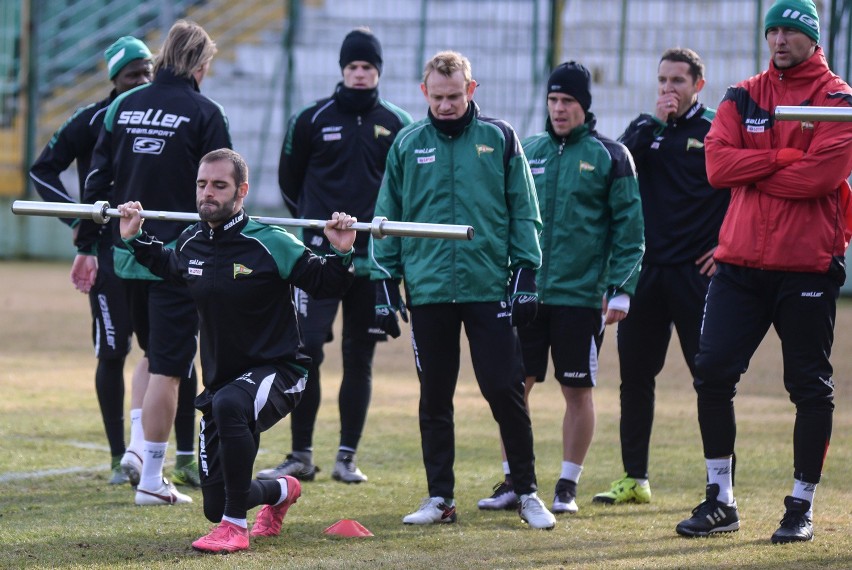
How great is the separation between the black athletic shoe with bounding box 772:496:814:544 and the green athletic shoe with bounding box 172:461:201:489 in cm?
302

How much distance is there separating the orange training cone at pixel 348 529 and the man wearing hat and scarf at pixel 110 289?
1.50 meters

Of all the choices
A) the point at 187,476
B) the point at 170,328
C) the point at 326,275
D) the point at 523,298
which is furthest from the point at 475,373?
the point at 187,476

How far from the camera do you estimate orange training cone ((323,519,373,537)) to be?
578cm

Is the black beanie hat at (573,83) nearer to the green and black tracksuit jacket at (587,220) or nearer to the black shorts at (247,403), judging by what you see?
the green and black tracksuit jacket at (587,220)

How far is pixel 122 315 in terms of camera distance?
7230mm

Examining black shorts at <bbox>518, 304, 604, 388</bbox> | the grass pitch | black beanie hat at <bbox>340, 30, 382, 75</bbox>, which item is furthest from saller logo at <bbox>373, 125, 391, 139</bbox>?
the grass pitch

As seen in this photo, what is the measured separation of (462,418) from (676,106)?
325 cm

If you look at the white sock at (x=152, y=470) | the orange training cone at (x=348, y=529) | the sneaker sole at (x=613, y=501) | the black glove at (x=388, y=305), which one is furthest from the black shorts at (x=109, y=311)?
the sneaker sole at (x=613, y=501)

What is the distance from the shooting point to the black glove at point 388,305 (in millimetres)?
6105

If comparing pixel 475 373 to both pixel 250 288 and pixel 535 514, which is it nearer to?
pixel 535 514

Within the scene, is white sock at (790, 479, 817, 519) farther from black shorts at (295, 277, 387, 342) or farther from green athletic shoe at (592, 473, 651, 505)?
black shorts at (295, 277, 387, 342)

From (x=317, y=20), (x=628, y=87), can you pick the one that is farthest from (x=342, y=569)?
(x=317, y=20)

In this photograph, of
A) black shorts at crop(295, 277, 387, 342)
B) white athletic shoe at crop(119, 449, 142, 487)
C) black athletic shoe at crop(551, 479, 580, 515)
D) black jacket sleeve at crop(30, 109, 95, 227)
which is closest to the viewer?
black athletic shoe at crop(551, 479, 580, 515)

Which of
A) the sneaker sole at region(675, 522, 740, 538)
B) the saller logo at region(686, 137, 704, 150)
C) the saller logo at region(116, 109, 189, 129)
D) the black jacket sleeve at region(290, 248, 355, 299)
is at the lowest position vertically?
the sneaker sole at region(675, 522, 740, 538)
